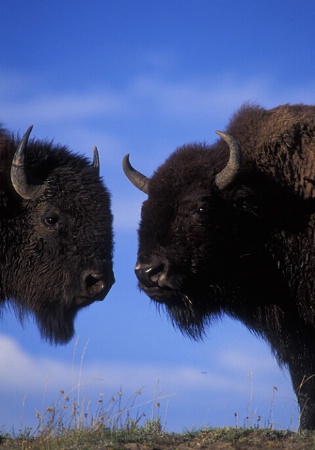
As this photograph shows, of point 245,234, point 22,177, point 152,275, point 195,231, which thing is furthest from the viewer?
point 22,177

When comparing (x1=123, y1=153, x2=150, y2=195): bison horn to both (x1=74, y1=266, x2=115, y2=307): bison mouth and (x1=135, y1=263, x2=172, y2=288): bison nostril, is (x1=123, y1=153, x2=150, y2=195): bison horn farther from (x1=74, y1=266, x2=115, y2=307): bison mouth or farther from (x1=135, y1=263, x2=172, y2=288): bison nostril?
(x1=135, y1=263, x2=172, y2=288): bison nostril

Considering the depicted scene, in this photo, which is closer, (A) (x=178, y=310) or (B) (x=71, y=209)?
(A) (x=178, y=310)

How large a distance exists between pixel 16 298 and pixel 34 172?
156 centimetres

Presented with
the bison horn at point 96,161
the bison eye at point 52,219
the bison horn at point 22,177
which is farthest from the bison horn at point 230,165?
the bison horn at point 22,177

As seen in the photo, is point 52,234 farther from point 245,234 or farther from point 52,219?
point 245,234

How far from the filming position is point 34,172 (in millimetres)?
9820

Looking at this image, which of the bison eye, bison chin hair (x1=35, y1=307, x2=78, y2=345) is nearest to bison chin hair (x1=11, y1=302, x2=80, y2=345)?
bison chin hair (x1=35, y1=307, x2=78, y2=345)

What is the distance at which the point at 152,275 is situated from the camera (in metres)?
7.88

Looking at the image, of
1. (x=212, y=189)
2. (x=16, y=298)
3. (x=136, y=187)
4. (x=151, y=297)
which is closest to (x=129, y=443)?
(x=151, y=297)

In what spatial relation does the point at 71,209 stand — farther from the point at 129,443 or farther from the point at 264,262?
the point at 129,443

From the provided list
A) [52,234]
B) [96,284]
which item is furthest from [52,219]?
[96,284]

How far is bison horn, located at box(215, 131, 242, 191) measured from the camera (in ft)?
26.7

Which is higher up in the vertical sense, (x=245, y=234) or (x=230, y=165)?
(x=230, y=165)

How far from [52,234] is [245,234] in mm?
2373
